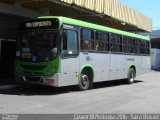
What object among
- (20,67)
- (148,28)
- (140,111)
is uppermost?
(148,28)

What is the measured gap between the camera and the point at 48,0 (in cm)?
1728

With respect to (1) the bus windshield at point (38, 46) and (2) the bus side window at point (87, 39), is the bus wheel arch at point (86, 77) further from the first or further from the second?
(1) the bus windshield at point (38, 46)

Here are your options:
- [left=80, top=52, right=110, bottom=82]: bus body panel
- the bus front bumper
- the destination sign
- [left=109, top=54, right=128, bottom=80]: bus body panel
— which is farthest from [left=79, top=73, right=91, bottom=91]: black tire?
the destination sign

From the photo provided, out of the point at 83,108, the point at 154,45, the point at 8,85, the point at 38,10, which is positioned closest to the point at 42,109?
the point at 83,108

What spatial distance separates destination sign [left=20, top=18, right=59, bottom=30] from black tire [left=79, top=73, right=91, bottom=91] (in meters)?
2.74

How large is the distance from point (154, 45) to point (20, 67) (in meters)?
47.1

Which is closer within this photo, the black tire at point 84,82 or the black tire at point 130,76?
the black tire at point 84,82

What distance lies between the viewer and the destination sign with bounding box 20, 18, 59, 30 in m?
14.9

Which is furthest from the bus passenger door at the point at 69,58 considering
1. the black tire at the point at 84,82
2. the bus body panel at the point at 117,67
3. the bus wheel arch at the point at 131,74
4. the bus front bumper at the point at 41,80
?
Answer: the bus wheel arch at the point at 131,74

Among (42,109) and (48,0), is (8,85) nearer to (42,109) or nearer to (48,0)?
(48,0)

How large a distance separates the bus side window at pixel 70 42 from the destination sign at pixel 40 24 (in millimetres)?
498

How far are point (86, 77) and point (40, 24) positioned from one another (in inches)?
129

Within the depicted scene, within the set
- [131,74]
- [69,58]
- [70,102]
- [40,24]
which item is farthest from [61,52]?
[131,74]

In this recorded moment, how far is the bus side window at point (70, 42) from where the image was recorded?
15.0m
